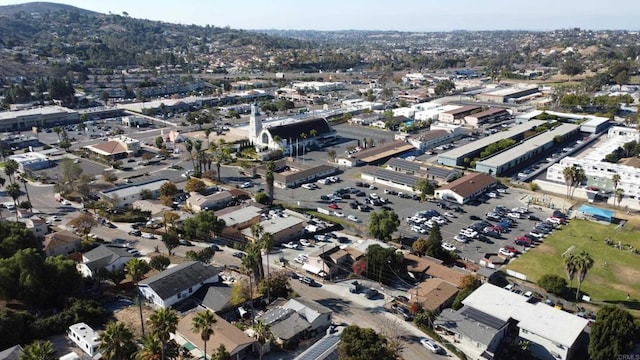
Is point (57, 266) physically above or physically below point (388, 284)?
above

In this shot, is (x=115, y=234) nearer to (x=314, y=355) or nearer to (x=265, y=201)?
(x=265, y=201)

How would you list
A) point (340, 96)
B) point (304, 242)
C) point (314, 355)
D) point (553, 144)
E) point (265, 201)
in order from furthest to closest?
1. point (340, 96)
2. point (553, 144)
3. point (265, 201)
4. point (304, 242)
5. point (314, 355)

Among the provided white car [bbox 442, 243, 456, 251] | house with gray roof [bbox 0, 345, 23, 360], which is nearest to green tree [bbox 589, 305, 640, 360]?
white car [bbox 442, 243, 456, 251]

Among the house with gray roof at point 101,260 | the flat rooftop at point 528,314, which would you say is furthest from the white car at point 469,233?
the house with gray roof at point 101,260

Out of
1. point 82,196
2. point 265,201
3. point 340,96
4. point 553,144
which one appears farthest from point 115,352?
point 340,96

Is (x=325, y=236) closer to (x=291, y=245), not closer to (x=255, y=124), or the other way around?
(x=291, y=245)

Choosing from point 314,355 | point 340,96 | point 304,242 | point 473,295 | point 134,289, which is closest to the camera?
point 314,355

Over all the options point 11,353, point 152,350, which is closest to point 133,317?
point 11,353
